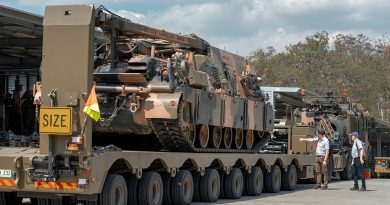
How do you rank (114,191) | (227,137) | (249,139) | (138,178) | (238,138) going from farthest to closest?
(249,139) < (238,138) < (227,137) < (138,178) < (114,191)

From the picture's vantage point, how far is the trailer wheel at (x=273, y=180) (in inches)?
822

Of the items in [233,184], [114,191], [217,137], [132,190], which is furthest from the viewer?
[217,137]

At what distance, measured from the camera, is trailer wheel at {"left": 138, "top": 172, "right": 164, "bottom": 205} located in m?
14.0

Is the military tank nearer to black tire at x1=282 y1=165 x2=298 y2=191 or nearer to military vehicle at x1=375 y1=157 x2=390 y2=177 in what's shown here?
black tire at x1=282 y1=165 x2=298 y2=191

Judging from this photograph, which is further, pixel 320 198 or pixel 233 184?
pixel 320 198

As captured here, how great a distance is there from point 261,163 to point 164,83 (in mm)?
5734

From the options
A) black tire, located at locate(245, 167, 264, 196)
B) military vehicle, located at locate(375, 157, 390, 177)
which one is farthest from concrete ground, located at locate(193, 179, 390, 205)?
military vehicle, located at locate(375, 157, 390, 177)

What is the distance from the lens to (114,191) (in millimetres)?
12898

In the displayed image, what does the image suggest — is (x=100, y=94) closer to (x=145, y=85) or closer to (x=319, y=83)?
(x=145, y=85)

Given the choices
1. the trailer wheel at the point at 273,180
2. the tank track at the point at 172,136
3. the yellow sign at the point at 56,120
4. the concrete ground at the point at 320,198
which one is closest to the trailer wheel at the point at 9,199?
the yellow sign at the point at 56,120

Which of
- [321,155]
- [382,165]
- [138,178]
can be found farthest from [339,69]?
[138,178]

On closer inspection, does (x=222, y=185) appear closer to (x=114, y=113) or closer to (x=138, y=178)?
(x=114, y=113)

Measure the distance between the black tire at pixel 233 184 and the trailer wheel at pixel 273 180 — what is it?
7.51 feet

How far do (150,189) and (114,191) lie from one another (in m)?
1.38
